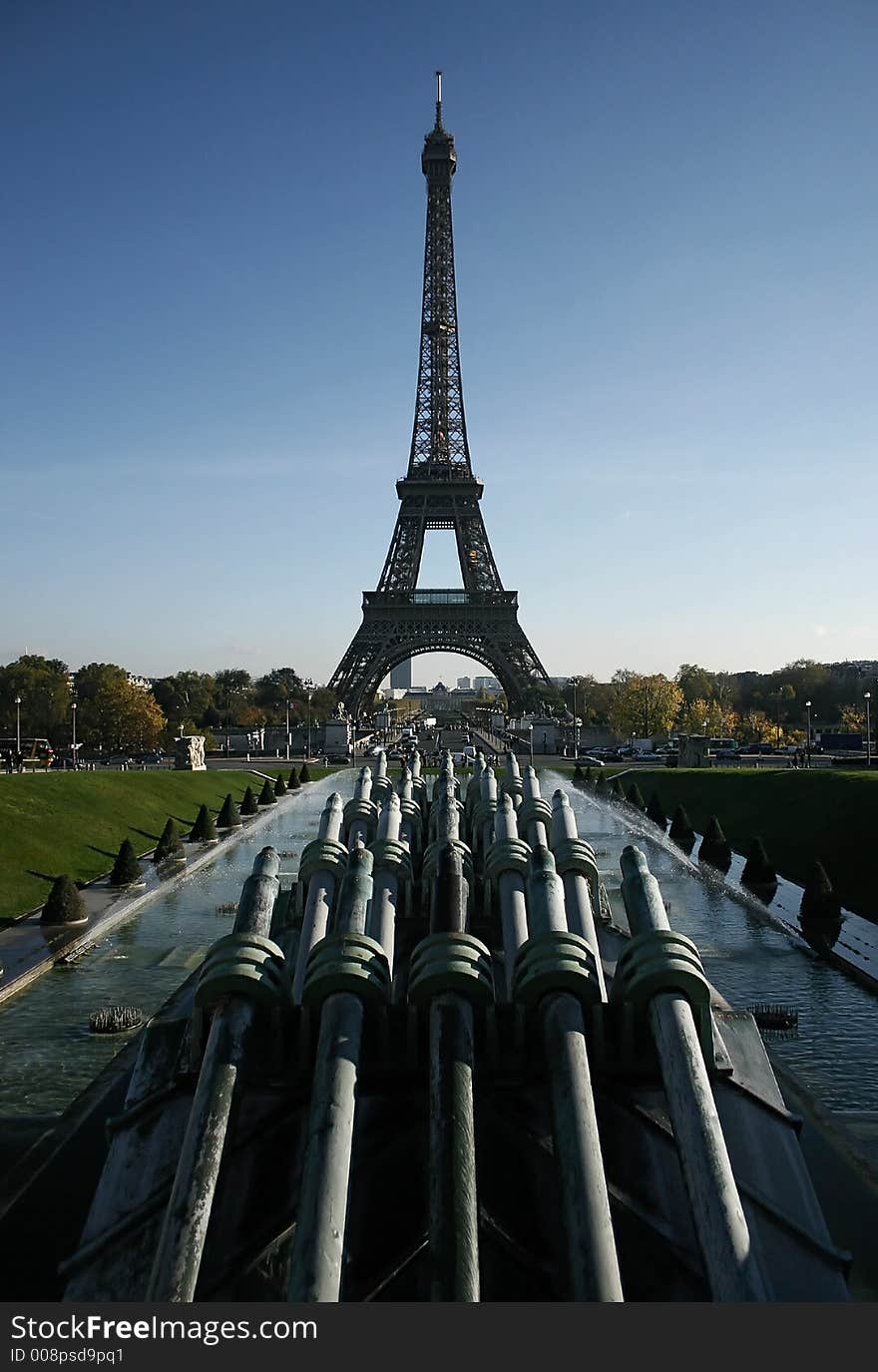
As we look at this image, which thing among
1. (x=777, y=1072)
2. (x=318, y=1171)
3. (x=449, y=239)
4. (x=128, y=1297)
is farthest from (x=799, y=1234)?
(x=449, y=239)

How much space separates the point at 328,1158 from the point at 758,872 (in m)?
21.0

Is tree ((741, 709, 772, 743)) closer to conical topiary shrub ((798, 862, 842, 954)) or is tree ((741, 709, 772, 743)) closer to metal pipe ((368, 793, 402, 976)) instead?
conical topiary shrub ((798, 862, 842, 954))

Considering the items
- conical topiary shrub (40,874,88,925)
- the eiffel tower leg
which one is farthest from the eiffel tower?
conical topiary shrub (40,874,88,925)

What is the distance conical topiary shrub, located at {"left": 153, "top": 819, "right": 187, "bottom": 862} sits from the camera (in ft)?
94.7

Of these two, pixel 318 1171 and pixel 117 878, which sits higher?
pixel 318 1171

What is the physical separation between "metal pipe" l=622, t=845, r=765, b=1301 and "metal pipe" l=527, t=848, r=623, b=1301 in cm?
43

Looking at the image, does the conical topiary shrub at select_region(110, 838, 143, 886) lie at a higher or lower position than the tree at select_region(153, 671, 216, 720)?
lower

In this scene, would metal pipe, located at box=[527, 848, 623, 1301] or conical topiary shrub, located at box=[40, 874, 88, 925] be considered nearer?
metal pipe, located at box=[527, 848, 623, 1301]

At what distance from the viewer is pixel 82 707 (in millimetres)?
84875

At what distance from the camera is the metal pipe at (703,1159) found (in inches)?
177

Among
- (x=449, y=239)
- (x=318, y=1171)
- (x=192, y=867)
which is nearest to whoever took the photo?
(x=318, y=1171)

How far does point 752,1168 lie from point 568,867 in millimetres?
3442

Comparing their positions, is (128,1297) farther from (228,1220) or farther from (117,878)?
(117,878)

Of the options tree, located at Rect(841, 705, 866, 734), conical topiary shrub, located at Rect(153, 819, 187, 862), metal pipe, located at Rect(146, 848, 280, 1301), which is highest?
tree, located at Rect(841, 705, 866, 734)
